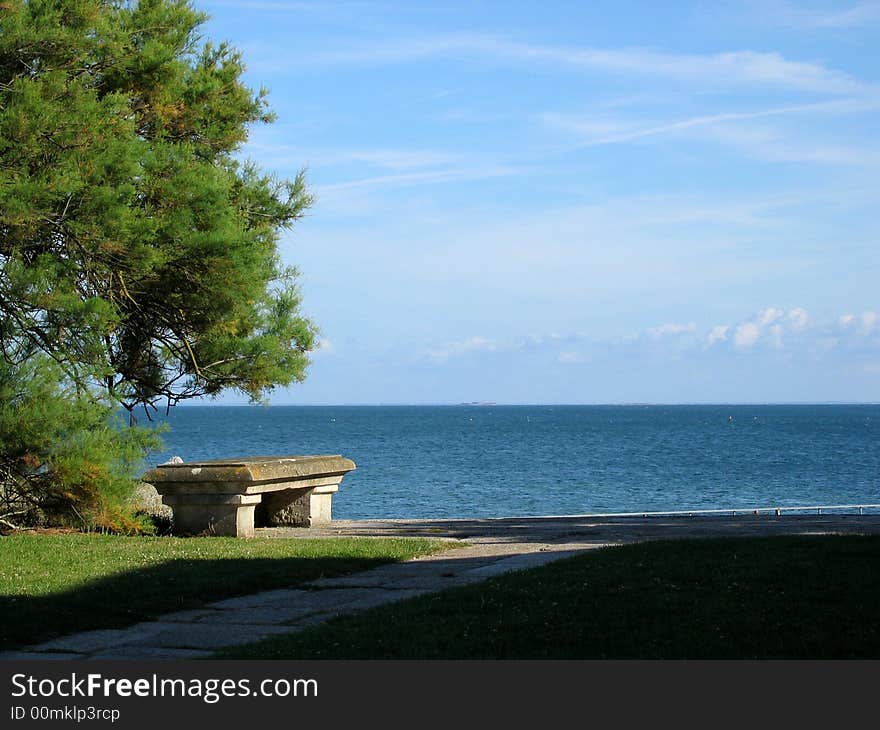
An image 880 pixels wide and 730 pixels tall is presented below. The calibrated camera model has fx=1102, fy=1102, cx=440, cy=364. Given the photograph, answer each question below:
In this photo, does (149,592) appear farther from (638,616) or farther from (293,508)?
(293,508)

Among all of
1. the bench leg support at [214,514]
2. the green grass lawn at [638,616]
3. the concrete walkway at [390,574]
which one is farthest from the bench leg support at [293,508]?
the green grass lawn at [638,616]

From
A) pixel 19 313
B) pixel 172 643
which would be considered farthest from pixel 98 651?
pixel 19 313

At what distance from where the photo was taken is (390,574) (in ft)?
33.0

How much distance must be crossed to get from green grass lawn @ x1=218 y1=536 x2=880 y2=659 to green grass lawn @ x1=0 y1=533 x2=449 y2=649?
1745 millimetres

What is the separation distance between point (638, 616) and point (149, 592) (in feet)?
13.1

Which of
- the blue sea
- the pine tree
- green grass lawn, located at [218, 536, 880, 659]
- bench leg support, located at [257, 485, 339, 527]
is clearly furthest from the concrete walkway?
the blue sea

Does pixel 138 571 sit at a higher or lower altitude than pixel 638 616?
lower

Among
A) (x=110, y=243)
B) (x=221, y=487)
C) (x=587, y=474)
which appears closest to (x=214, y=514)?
(x=221, y=487)

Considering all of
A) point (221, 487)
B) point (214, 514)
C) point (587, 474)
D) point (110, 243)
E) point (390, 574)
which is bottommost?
point (587, 474)

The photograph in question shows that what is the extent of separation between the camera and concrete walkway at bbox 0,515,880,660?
7105 mm

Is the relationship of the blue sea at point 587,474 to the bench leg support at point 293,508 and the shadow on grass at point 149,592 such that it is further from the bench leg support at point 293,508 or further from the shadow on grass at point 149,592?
the shadow on grass at point 149,592

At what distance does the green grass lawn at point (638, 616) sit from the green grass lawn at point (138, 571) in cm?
174

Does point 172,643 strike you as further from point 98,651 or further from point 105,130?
point 105,130

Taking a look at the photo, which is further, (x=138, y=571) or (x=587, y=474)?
(x=587, y=474)
